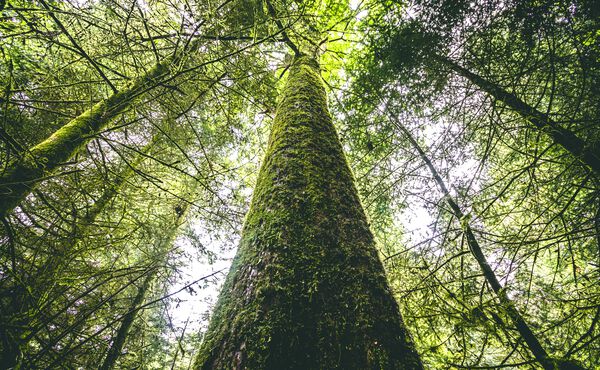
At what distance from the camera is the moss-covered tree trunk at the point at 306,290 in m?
0.86

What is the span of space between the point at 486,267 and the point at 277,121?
11.8 feet

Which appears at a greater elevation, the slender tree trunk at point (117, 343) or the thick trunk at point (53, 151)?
the thick trunk at point (53, 151)

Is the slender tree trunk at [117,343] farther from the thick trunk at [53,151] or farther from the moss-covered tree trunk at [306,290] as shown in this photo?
the thick trunk at [53,151]

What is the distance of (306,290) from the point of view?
103 centimetres

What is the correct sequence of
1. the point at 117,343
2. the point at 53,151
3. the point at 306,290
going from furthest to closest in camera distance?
the point at 117,343 < the point at 53,151 < the point at 306,290

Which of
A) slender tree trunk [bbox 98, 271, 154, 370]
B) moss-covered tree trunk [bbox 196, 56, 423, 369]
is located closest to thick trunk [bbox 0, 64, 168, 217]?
slender tree trunk [bbox 98, 271, 154, 370]

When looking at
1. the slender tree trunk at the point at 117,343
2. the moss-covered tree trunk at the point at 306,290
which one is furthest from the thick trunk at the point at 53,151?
the moss-covered tree trunk at the point at 306,290

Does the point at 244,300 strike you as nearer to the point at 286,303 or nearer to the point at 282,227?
the point at 286,303

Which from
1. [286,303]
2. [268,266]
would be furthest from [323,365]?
Result: [268,266]

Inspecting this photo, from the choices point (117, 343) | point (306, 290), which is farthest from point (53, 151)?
point (306, 290)

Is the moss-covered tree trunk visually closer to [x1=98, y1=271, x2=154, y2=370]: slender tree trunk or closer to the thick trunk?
[x1=98, y1=271, x2=154, y2=370]: slender tree trunk

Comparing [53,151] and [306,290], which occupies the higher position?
[53,151]

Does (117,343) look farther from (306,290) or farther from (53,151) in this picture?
(306,290)

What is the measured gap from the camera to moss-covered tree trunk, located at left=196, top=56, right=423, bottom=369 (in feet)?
2.82
